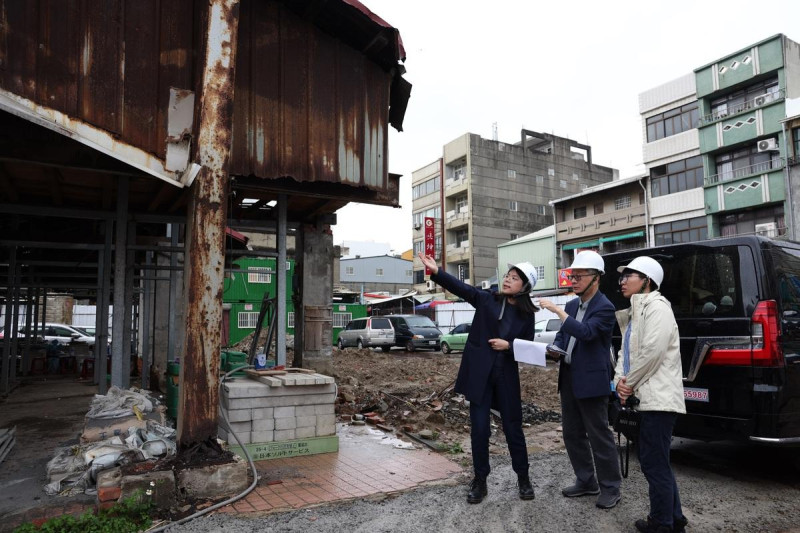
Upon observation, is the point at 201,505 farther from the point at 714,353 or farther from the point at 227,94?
the point at 714,353

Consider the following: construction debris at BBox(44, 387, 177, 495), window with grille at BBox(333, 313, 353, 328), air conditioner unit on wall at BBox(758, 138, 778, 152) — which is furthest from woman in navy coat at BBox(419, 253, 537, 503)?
window with grille at BBox(333, 313, 353, 328)

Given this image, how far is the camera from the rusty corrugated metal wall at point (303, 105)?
6312 mm

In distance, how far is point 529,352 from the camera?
4125 mm

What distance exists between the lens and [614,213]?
101ft

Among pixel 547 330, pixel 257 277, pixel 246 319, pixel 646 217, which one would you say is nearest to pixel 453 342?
pixel 547 330

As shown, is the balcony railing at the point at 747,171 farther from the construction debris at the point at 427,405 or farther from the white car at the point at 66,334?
the white car at the point at 66,334

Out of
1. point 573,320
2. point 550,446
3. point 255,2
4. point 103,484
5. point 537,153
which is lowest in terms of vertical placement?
point 550,446

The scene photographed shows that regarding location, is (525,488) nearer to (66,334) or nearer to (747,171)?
(747,171)

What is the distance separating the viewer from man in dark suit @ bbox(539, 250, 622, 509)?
411 centimetres

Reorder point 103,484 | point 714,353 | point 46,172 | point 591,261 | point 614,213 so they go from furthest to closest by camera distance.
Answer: point 614,213 → point 46,172 → point 714,353 → point 591,261 → point 103,484

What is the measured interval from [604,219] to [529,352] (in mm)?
29621

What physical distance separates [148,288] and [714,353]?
1118cm

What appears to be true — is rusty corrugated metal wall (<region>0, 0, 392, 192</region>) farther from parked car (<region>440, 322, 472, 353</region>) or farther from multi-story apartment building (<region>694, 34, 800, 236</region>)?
multi-story apartment building (<region>694, 34, 800, 236</region>)

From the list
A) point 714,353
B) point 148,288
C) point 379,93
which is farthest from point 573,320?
point 148,288
